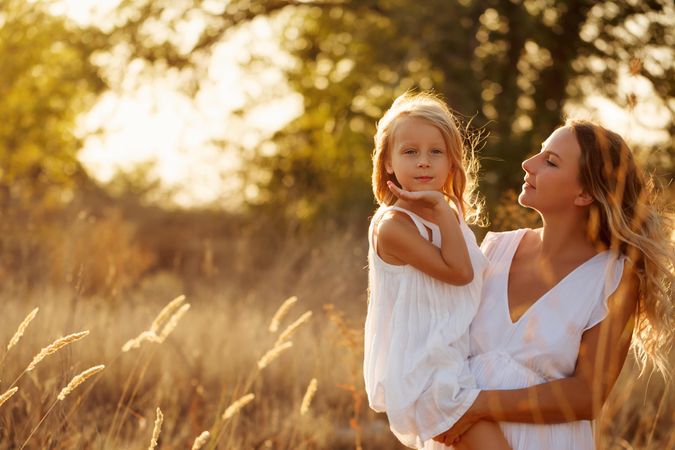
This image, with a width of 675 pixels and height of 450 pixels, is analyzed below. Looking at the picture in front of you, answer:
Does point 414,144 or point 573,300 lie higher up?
point 414,144

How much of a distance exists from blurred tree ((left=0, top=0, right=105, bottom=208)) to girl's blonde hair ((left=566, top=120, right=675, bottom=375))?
1010 cm

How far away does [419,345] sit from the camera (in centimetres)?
271

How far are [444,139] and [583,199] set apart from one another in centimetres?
51

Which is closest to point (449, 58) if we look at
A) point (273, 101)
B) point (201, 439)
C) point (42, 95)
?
point (273, 101)

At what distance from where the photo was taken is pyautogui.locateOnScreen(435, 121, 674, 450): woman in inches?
104

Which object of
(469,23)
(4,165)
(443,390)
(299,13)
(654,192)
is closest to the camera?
(443,390)

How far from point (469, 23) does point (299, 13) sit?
3684mm

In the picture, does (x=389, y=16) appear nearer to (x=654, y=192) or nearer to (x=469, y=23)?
(x=469, y=23)

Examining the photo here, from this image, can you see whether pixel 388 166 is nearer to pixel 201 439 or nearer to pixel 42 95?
pixel 201 439

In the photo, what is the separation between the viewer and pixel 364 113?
36.6 feet

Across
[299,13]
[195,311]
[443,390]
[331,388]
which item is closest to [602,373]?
[443,390]

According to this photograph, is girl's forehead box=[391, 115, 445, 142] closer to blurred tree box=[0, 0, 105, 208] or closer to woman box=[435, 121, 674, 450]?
woman box=[435, 121, 674, 450]

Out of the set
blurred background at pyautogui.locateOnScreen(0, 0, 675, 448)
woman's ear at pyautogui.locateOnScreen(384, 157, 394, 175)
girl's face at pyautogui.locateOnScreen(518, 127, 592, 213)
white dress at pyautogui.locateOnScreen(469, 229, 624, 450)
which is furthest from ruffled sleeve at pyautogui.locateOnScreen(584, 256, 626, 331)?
blurred background at pyautogui.locateOnScreen(0, 0, 675, 448)

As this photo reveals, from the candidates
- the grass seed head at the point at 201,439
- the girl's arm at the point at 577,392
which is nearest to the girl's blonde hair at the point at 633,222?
the girl's arm at the point at 577,392
